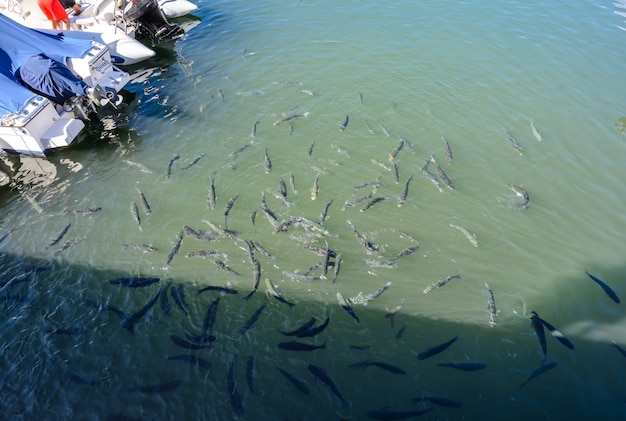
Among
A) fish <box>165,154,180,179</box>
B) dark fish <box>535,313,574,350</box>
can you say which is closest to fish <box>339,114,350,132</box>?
fish <box>165,154,180,179</box>

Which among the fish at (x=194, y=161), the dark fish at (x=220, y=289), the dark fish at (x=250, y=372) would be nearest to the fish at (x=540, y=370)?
the dark fish at (x=250, y=372)

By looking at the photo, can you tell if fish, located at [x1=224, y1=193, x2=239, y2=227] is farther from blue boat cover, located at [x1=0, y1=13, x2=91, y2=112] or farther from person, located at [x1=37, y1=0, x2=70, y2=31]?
person, located at [x1=37, y1=0, x2=70, y2=31]

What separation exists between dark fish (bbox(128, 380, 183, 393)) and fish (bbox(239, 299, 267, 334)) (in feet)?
4.71

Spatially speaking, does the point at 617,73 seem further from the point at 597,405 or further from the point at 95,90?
the point at 95,90

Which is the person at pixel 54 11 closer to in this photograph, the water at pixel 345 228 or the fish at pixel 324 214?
the water at pixel 345 228

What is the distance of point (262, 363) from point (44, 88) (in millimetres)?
10827

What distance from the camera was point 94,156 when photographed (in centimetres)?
1260

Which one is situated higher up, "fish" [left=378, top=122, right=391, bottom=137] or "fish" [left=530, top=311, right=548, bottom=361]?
"fish" [left=378, top=122, right=391, bottom=137]

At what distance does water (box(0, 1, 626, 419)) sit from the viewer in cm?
725

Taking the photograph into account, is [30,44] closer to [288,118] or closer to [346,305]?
[288,118]

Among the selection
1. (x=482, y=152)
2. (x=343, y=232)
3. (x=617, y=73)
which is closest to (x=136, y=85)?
(x=343, y=232)

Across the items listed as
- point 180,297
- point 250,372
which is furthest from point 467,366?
point 180,297

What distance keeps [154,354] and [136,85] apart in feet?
38.6

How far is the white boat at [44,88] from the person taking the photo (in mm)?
11758
